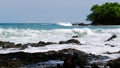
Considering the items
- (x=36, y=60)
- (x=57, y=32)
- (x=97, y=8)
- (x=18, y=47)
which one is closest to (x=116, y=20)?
(x=97, y=8)

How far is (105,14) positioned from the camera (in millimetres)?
85938

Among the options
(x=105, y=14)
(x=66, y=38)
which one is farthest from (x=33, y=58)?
(x=105, y=14)

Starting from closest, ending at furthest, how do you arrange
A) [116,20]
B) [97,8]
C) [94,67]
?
1. [94,67]
2. [116,20]
3. [97,8]

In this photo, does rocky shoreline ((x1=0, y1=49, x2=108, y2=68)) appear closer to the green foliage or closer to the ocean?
the ocean

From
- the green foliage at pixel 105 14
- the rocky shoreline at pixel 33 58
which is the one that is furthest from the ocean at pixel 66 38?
the green foliage at pixel 105 14

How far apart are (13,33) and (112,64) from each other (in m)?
20.1

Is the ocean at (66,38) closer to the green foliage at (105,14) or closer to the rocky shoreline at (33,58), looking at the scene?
the rocky shoreline at (33,58)

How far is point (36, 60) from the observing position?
11219 mm

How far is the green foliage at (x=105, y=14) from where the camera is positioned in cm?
8288

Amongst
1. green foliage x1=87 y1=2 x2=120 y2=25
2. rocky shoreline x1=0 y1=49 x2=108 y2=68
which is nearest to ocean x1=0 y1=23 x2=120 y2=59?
rocky shoreline x1=0 y1=49 x2=108 y2=68

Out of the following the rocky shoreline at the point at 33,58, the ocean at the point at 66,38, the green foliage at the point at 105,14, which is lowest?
the green foliage at the point at 105,14

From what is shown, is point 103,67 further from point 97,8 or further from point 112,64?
point 97,8

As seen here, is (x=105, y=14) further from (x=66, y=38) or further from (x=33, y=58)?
(x=33, y=58)

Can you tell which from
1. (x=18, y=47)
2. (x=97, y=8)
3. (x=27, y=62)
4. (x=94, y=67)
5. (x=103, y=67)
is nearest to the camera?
(x=94, y=67)
